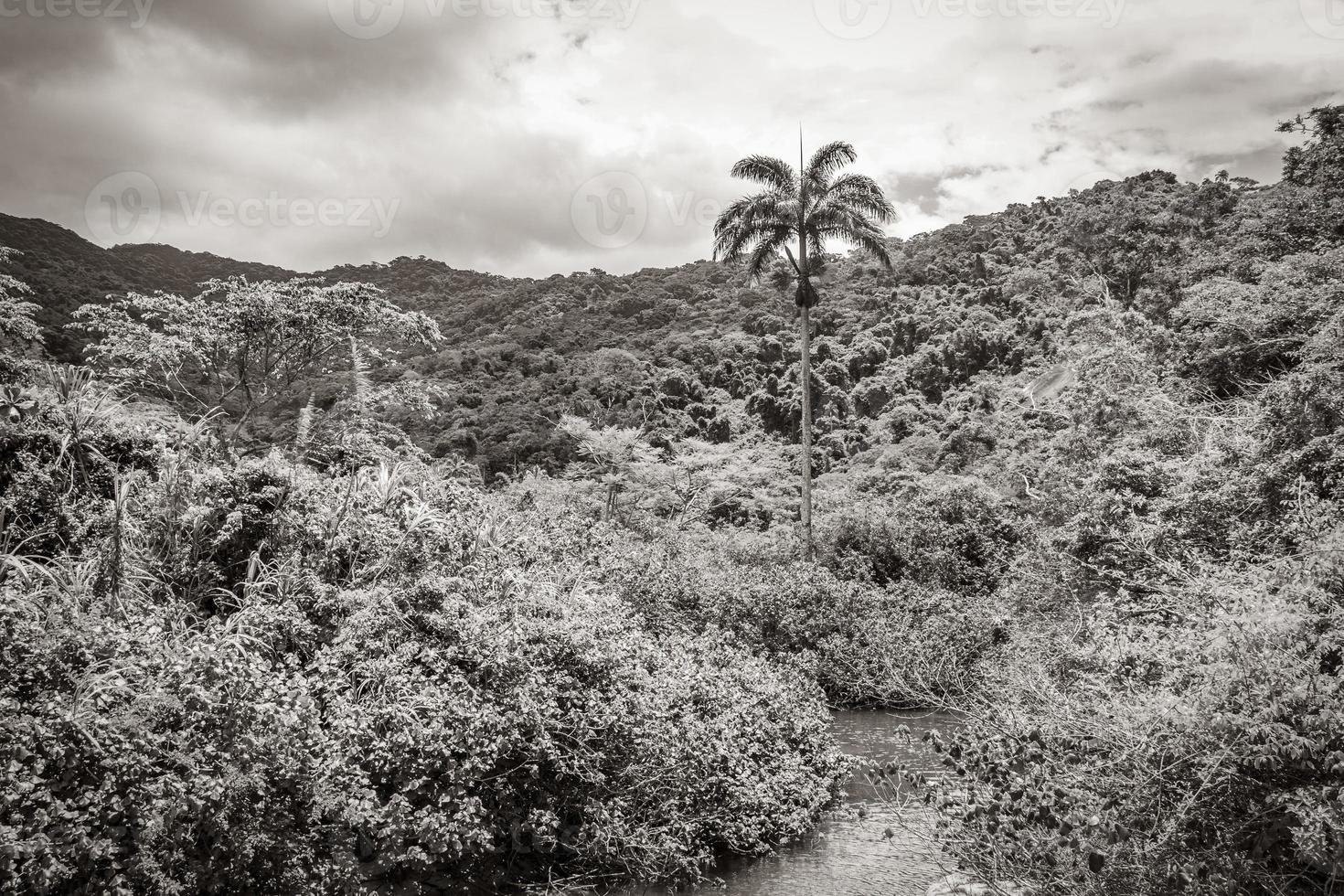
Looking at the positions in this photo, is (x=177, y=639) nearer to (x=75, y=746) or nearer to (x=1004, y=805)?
(x=75, y=746)

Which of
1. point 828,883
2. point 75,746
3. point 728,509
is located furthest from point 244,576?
point 728,509

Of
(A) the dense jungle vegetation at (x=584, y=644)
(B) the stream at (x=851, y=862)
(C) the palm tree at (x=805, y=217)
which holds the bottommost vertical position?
(B) the stream at (x=851, y=862)

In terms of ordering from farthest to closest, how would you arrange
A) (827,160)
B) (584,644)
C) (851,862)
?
(827,160), (851,862), (584,644)

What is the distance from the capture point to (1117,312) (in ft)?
71.9

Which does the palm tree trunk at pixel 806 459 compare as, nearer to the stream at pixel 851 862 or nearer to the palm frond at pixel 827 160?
the palm frond at pixel 827 160

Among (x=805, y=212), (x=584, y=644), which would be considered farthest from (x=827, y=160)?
(x=584, y=644)

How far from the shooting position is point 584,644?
9352 millimetres

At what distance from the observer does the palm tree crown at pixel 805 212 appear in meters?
22.7

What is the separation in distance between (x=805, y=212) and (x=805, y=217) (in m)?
0.15

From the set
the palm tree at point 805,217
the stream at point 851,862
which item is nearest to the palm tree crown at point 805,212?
the palm tree at point 805,217

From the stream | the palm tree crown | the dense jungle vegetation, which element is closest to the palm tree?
the palm tree crown

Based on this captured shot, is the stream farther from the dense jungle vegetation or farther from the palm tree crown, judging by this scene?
the palm tree crown

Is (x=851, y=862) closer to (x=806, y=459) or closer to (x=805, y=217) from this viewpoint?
(x=806, y=459)

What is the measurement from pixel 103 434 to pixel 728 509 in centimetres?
2735
